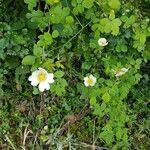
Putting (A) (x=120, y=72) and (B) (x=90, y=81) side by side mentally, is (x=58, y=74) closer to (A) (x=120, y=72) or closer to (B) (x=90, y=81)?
(B) (x=90, y=81)

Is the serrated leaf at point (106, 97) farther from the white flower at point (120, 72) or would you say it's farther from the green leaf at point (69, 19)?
the green leaf at point (69, 19)

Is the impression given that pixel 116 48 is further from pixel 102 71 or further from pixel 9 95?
pixel 9 95

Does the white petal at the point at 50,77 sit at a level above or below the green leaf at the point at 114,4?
below

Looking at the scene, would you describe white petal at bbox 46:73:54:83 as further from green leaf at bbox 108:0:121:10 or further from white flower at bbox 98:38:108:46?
green leaf at bbox 108:0:121:10

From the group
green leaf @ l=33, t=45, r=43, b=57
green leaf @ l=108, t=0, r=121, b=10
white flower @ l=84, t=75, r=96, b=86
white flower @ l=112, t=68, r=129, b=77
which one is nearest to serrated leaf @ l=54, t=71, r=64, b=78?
green leaf @ l=33, t=45, r=43, b=57

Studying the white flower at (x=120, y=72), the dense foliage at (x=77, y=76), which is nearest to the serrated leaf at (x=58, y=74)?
the dense foliage at (x=77, y=76)

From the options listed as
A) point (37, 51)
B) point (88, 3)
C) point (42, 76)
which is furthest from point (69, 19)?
point (42, 76)

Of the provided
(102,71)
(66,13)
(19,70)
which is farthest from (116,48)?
(19,70)

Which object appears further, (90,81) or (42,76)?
(90,81)

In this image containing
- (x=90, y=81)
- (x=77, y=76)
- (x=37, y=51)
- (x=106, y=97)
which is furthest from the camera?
(x=77, y=76)
